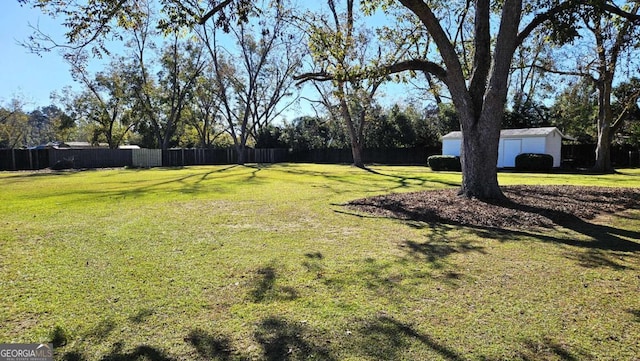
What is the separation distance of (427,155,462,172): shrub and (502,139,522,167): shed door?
4.31m

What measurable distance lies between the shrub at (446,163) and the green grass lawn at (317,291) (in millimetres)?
17582

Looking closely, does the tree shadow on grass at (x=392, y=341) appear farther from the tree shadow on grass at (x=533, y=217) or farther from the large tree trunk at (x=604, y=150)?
the large tree trunk at (x=604, y=150)

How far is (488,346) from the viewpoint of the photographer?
263 centimetres

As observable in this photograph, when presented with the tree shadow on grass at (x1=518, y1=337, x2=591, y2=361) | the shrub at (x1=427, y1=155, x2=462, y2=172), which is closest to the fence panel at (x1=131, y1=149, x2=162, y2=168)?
the shrub at (x1=427, y1=155, x2=462, y2=172)

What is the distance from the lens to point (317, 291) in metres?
3.63

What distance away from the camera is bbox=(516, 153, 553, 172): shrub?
23.1m

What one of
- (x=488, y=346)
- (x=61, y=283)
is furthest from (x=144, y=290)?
(x=488, y=346)

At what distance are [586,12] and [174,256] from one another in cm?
998

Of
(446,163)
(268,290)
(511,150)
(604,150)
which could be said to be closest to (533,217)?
(268,290)

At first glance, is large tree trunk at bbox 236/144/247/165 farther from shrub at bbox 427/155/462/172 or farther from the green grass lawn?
the green grass lawn

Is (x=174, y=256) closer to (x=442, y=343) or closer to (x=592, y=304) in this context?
(x=442, y=343)

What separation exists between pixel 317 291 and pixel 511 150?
86.9 ft

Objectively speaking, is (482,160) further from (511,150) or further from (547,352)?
(511,150)

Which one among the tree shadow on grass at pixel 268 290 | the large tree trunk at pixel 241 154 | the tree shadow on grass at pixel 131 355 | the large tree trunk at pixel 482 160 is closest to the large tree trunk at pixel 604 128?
the large tree trunk at pixel 482 160
